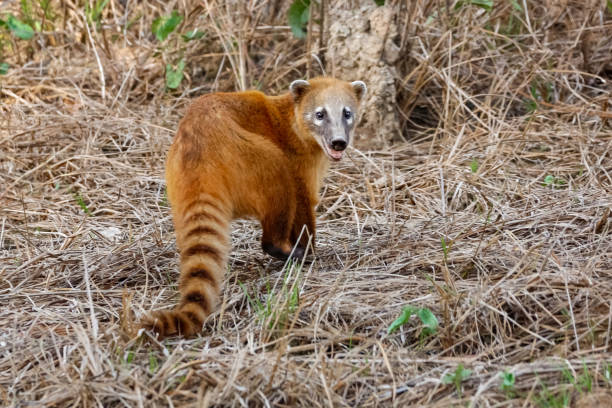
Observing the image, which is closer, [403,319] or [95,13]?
[403,319]

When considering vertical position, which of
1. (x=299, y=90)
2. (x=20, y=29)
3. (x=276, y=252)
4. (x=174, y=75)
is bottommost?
(x=276, y=252)

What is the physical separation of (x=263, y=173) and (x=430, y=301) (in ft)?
4.27

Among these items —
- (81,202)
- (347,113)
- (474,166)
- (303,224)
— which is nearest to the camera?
(303,224)

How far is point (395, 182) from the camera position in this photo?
6.75m

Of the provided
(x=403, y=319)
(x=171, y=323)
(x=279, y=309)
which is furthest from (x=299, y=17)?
(x=171, y=323)

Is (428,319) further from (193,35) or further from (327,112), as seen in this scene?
(193,35)

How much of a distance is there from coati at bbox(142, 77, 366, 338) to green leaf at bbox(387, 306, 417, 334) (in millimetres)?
915

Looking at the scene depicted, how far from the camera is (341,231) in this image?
616cm

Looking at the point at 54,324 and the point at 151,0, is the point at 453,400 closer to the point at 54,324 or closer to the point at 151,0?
the point at 54,324

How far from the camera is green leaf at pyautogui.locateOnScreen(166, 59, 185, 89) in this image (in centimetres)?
855

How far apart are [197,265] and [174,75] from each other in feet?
15.6

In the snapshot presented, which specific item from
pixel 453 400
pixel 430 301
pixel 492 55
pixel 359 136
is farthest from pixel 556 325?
pixel 492 55

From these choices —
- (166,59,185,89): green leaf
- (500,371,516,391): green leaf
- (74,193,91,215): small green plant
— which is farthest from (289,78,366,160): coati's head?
(166,59,185,89): green leaf

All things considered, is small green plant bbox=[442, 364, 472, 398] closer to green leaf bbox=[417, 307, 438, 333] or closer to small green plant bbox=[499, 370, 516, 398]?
small green plant bbox=[499, 370, 516, 398]
